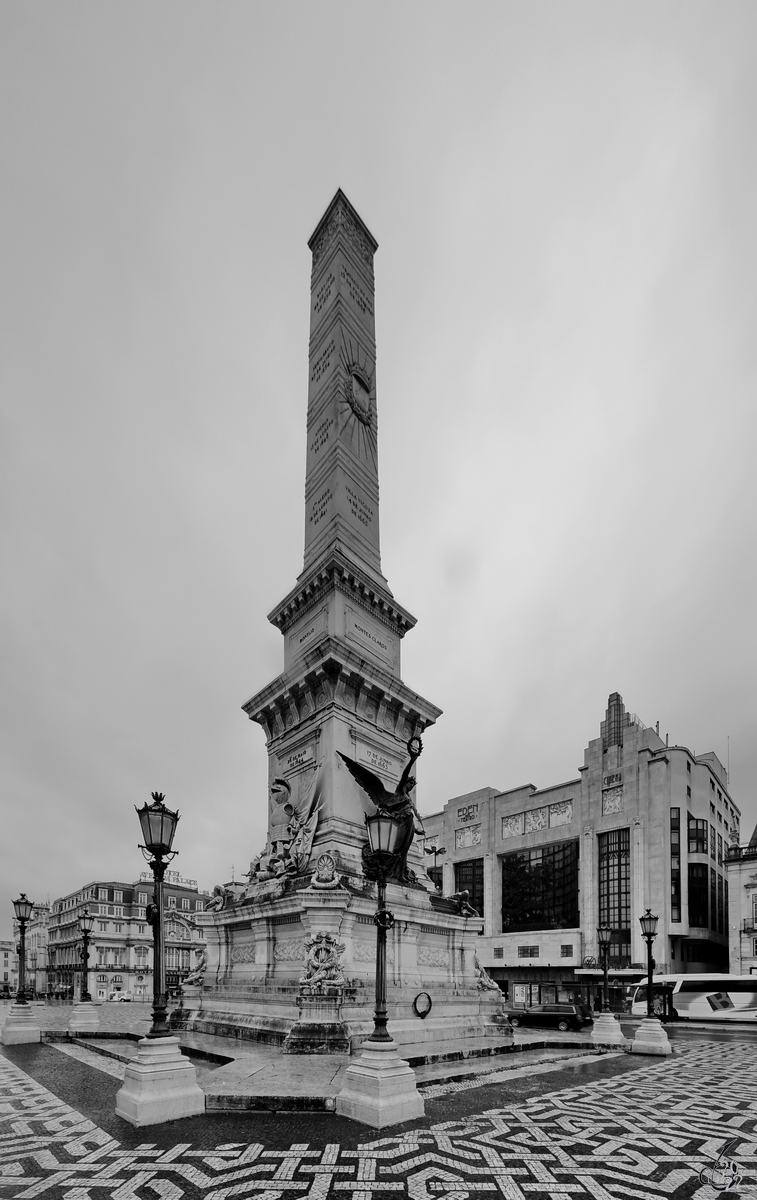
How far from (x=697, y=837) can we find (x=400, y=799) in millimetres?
49081

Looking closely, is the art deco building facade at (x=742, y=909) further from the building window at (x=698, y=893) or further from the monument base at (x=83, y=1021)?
the monument base at (x=83, y=1021)

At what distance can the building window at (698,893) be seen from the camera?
52.7 m

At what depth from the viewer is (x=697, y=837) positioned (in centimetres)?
5428

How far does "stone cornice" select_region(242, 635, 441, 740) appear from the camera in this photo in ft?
68.4

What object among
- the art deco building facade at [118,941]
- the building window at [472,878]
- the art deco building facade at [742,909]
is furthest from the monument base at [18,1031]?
the art deco building facade at [118,941]

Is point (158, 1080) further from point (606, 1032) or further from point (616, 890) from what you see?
point (616, 890)

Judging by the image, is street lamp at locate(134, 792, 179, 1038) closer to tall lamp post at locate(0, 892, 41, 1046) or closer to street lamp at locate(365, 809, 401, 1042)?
street lamp at locate(365, 809, 401, 1042)

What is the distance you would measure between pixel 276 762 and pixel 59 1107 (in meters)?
13.8

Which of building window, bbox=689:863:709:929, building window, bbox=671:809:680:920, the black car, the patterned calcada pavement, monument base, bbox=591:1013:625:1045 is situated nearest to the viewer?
the patterned calcada pavement

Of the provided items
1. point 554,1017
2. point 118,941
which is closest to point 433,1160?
point 554,1017

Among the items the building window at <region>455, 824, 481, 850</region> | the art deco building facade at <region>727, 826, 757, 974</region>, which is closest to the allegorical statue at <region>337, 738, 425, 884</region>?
the art deco building facade at <region>727, 826, 757, 974</region>

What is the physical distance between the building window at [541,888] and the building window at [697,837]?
29.9 ft

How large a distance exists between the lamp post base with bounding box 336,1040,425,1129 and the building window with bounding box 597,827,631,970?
162ft

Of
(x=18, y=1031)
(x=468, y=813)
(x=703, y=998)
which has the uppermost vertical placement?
(x=468, y=813)
